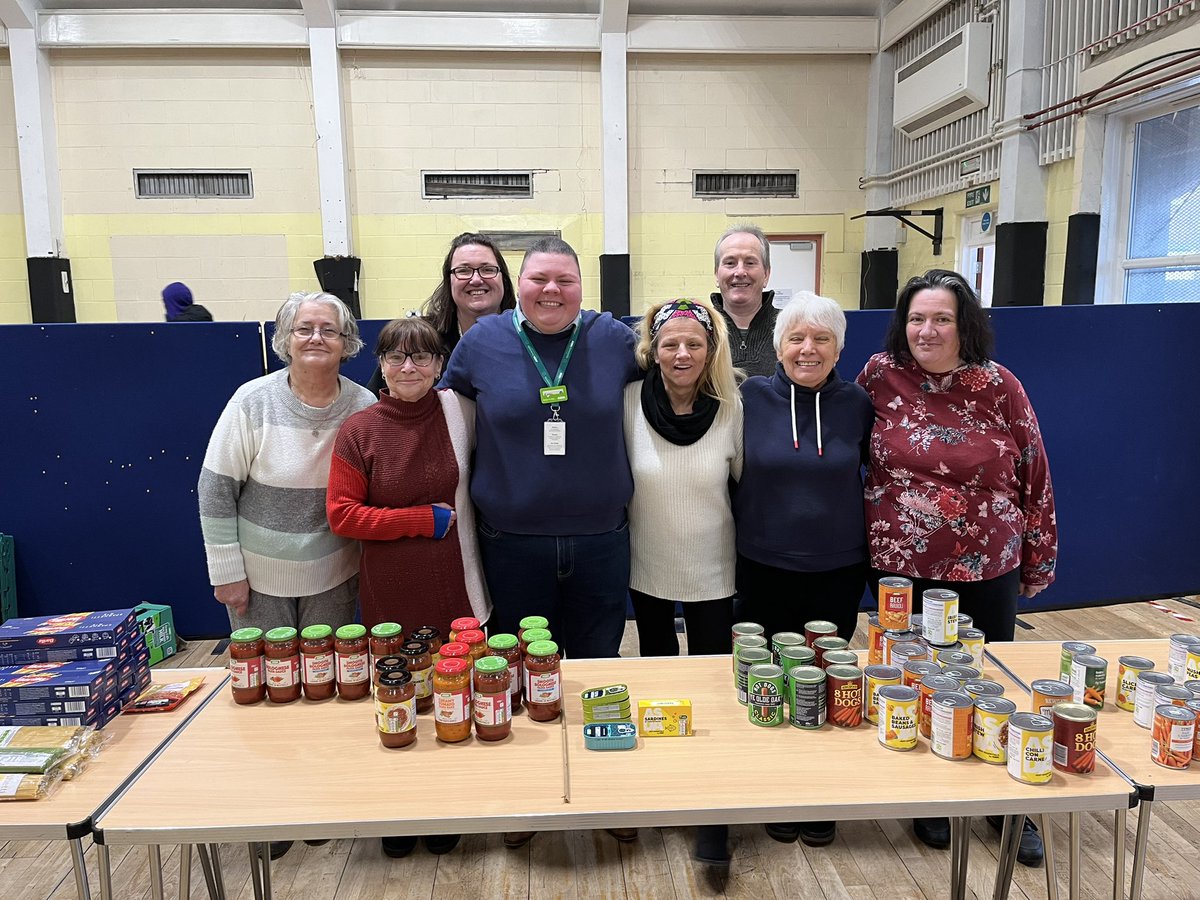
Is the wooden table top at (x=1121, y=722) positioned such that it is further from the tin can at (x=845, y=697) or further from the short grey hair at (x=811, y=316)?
the short grey hair at (x=811, y=316)

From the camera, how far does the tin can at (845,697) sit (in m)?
1.51

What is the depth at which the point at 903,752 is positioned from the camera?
1.44 metres

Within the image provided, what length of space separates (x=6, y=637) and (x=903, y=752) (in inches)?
68.7

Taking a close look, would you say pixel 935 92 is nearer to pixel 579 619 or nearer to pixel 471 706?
pixel 579 619

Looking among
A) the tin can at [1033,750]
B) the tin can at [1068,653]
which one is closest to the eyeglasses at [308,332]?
the tin can at [1033,750]

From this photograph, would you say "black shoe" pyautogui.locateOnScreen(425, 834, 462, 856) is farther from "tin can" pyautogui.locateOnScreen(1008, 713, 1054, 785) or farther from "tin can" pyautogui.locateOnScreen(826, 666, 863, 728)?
"tin can" pyautogui.locateOnScreen(1008, 713, 1054, 785)

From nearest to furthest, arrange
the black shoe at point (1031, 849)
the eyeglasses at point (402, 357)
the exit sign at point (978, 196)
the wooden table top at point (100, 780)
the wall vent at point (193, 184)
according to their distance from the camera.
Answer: the wooden table top at point (100, 780) → the eyeglasses at point (402, 357) → the black shoe at point (1031, 849) → the exit sign at point (978, 196) → the wall vent at point (193, 184)

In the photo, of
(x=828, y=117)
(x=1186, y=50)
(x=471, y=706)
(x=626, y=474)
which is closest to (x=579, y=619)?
(x=626, y=474)

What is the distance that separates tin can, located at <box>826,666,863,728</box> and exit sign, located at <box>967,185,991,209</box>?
5439 mm

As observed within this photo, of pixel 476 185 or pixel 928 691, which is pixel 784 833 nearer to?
pixel 928 691

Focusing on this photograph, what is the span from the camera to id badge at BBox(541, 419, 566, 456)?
6.42ft

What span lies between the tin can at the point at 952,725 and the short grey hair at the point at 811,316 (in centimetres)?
93

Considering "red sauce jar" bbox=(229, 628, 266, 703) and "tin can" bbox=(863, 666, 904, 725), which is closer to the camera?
"tin can" bbox=(863, 666, 904, 725)

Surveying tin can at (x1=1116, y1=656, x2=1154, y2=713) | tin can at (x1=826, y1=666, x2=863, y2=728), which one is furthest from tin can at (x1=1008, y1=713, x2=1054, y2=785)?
tin can at (x1=1116, y1=656, x2=1154, y2=713)
